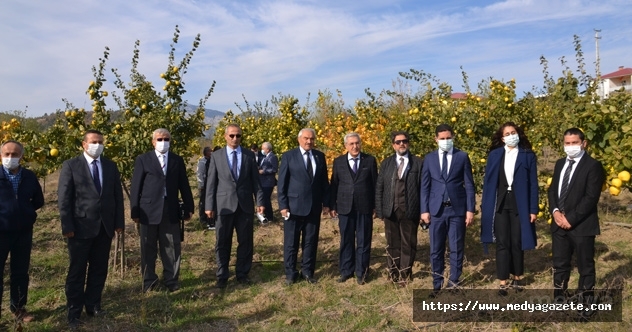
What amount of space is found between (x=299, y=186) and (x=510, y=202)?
2334 millimetres

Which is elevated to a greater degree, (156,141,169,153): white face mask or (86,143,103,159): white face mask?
(156,141,169,153): white face mask

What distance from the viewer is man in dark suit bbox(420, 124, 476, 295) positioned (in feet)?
16.9

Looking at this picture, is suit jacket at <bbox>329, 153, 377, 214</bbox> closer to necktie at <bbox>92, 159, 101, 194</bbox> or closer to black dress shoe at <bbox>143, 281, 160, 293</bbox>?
black dress shoe at <bbox>143, 281, 160, 293</bbox>

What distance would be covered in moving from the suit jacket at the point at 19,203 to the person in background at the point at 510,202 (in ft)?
15.2

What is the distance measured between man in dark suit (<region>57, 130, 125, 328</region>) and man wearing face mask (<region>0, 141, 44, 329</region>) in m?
0.48

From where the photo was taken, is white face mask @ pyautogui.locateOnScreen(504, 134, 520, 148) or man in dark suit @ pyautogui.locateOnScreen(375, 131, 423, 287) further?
man in dark suit @ pyautogui.locateOnScreen(375, 131, 423, 287)

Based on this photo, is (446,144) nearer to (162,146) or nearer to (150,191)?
(162,146)

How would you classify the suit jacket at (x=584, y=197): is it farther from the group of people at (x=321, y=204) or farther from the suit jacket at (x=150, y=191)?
the suit jacket at (x=150, y=191)

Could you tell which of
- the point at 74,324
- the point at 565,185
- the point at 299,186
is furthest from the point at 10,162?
the point at 565,185

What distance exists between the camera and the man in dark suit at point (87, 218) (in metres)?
4.61

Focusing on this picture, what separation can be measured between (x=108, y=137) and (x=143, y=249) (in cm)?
169

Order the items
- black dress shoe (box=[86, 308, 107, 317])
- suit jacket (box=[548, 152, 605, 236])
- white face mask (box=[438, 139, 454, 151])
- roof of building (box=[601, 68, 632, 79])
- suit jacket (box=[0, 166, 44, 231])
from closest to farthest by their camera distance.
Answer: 1. suit jacket (box=[548, 152, 605, 236])
2. suit jacket (box=[0, 166, 44, 231])
3. black dress shoe (box=[86, 308, 107, 317])
4. white face mask (box=[438, 139, 454, 151])
5. roof of building (box=[601, 68, 632, 79])

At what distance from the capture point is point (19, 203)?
4.74m

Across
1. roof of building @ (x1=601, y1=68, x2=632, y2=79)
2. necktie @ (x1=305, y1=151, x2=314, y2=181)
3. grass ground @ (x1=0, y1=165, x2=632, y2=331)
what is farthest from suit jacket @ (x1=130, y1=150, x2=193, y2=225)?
roof of building @ (x1=601, y1=68, x2=632, y2=79)
